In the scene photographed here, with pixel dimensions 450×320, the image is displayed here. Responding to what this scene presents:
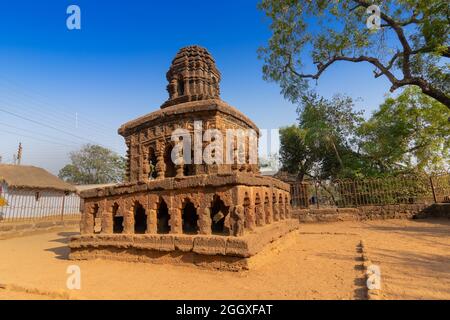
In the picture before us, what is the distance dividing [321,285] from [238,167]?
5.55 meters

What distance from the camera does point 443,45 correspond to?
10.8m

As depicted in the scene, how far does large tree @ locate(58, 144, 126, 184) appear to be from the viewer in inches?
1757

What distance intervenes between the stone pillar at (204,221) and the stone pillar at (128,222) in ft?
6.40

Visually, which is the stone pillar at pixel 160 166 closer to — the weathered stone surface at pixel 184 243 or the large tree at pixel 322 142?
the weathered stone surface at pixel 184 243

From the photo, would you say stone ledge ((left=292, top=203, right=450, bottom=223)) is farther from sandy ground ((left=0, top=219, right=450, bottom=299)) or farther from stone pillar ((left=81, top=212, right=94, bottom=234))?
stone pillar ((left=81, top=212, right=94, bottom=234))

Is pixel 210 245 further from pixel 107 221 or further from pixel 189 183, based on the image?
pixel 107 221

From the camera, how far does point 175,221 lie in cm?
533

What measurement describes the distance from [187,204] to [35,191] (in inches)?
783

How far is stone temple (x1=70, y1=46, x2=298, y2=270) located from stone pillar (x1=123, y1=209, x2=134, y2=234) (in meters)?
0.02

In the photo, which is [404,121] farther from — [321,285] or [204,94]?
[321,285]

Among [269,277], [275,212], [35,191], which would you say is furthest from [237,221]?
[35,191]

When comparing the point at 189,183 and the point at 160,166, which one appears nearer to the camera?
the point at 189,183
